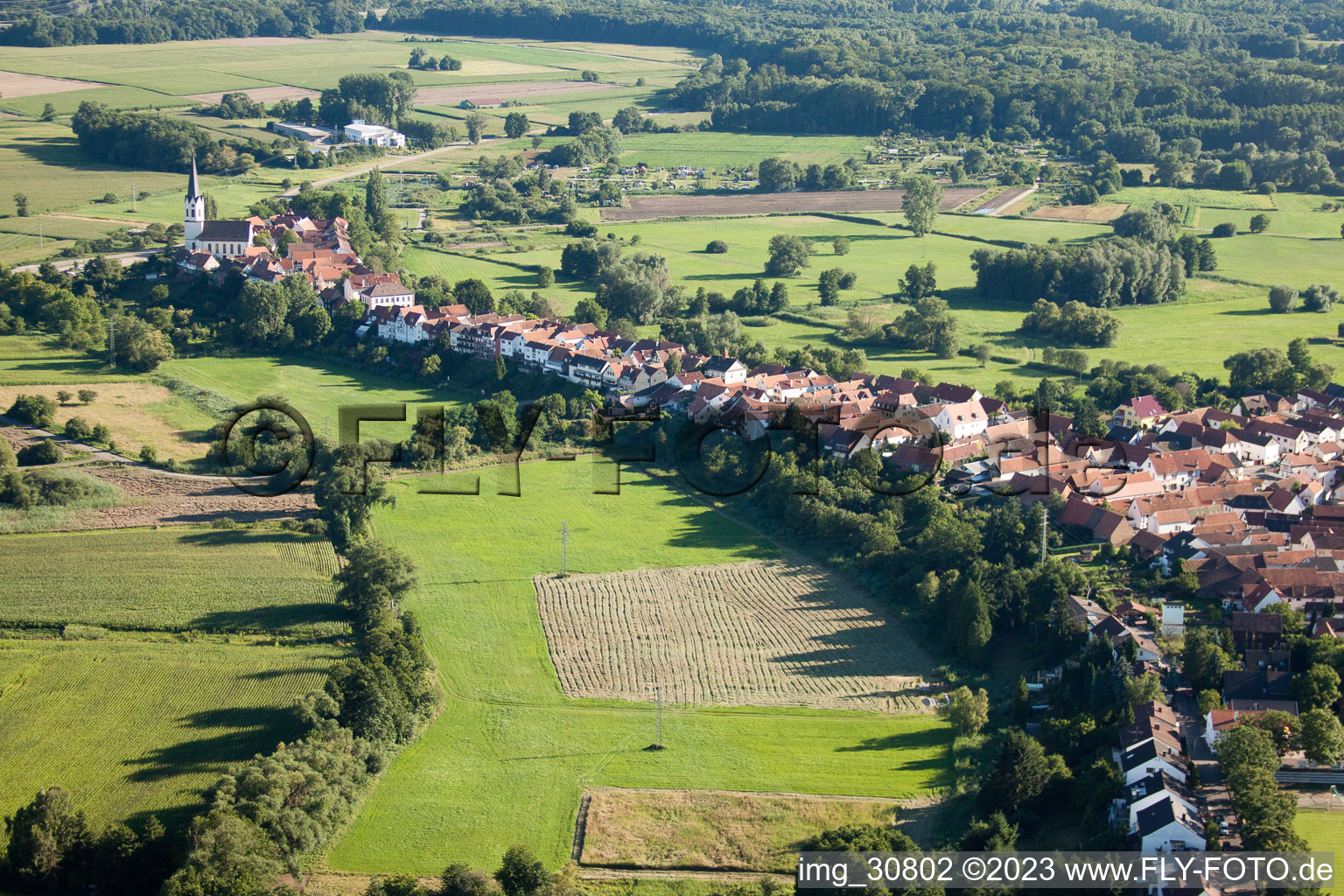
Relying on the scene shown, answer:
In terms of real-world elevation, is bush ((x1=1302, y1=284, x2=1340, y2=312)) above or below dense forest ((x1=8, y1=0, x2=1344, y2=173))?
below

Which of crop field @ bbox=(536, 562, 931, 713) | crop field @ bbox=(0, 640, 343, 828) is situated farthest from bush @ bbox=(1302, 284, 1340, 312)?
crop field @ bbox=(0, 640, 343, 828)

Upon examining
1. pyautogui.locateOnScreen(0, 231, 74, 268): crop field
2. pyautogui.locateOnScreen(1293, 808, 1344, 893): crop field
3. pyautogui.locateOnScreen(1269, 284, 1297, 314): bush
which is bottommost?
pyautogui.locateOnScreen(1293, 808, 1344, 893): crop field

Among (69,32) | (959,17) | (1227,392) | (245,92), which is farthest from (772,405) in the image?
(959,17)

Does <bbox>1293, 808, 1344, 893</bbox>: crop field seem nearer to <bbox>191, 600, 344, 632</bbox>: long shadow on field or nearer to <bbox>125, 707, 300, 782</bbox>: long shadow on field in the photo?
<bbox>125, 707, 300, 782</bbox>: long shadow on field

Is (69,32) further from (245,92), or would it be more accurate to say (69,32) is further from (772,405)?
(772,405)

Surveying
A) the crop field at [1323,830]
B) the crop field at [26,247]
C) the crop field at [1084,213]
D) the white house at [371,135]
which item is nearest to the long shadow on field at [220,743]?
the crop field at [1323,830]

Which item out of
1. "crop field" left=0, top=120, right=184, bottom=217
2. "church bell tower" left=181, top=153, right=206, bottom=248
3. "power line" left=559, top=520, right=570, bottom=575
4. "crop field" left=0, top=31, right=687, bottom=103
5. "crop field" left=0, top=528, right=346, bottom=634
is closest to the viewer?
"crop field" left=0, top=528, right=346, bottom=634
